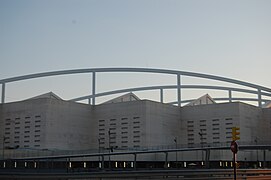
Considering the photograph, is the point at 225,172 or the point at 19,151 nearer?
the point at 225,172

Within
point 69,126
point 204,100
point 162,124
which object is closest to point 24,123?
point 69,126

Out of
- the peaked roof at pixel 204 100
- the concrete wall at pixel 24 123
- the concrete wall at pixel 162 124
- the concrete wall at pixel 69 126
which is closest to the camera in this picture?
the concrete wall at pixel 69 126

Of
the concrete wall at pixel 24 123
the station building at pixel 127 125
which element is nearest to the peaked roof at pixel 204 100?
the station building at pixel 127 125

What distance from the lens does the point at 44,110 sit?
5221 inches

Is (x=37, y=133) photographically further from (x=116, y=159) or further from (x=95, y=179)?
(x=95, y=179)

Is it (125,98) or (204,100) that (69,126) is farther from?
(204,100)

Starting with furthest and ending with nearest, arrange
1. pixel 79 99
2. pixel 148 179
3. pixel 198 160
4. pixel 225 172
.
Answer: pixel 79 99 < pixel 198 160 < pixel 148 179 < pixel 225 172

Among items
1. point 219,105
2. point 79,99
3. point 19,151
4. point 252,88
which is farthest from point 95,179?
point 252,88

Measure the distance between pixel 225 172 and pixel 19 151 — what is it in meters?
82.1

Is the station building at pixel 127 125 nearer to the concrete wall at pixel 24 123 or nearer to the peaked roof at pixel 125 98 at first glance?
the concrete wall at pixel 24 123

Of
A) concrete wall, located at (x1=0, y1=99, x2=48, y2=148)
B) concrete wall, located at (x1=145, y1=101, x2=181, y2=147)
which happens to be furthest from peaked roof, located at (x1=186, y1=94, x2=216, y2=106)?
concrete wall, located at (x1=0, y1=99, x2=48, y2=148)

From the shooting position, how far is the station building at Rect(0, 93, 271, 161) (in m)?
133

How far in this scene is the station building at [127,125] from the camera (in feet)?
437

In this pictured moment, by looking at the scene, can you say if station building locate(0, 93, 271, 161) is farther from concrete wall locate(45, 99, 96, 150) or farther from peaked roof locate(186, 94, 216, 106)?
peaked roof locate(186, 94, 216, 106)
